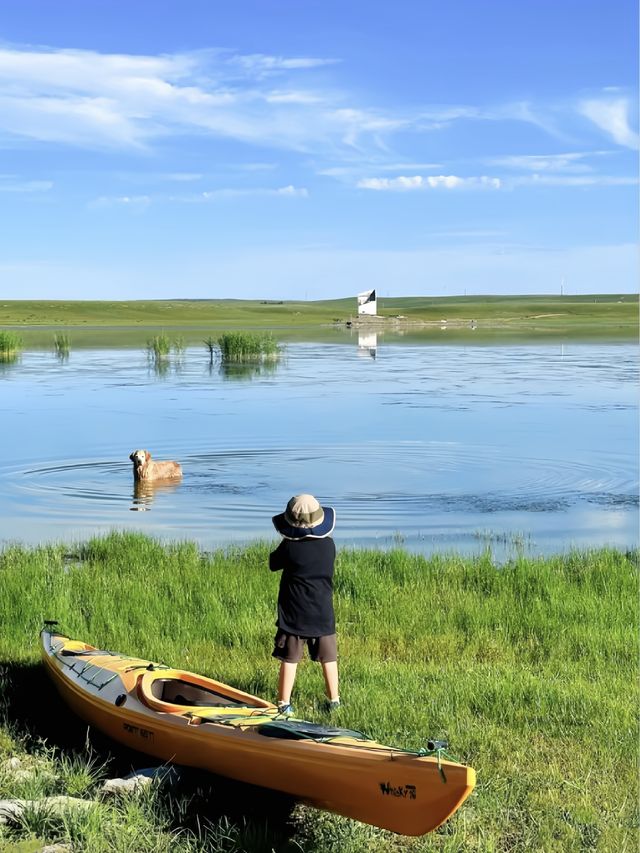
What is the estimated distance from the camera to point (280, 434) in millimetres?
27844

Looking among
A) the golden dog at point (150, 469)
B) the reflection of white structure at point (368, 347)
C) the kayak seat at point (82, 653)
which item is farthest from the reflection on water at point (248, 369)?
the kayak seat at point (82, 653)

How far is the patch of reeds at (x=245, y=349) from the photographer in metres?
57.9

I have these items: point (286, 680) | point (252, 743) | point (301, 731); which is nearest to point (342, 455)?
point (286, 680)

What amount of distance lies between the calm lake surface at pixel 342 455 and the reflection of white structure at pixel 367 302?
81551 mm

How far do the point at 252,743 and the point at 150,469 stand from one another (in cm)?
1394

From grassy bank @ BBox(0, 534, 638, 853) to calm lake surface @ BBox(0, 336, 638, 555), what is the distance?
2.49m


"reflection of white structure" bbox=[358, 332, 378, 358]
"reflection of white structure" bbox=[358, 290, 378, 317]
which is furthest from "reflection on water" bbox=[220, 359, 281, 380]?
"reflection of white structure" bbox=[358, 290, 378, 317]

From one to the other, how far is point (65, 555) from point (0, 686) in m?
5.31

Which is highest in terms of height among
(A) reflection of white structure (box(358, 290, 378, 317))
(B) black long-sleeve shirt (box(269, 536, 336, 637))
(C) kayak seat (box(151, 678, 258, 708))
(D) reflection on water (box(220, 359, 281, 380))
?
(A) reflection of white structure (box(358, 290, 378, 317))

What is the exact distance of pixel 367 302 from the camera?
130m

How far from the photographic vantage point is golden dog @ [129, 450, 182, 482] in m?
20.8

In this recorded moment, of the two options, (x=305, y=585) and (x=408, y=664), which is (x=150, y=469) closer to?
(x=408, y=664)

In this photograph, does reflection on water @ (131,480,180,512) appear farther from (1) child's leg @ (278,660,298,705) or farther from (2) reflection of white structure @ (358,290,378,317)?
(2) reflection of white structure @ (358,290,378,317)

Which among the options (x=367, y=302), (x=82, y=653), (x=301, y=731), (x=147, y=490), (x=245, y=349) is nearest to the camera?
(x=301, y=731)
